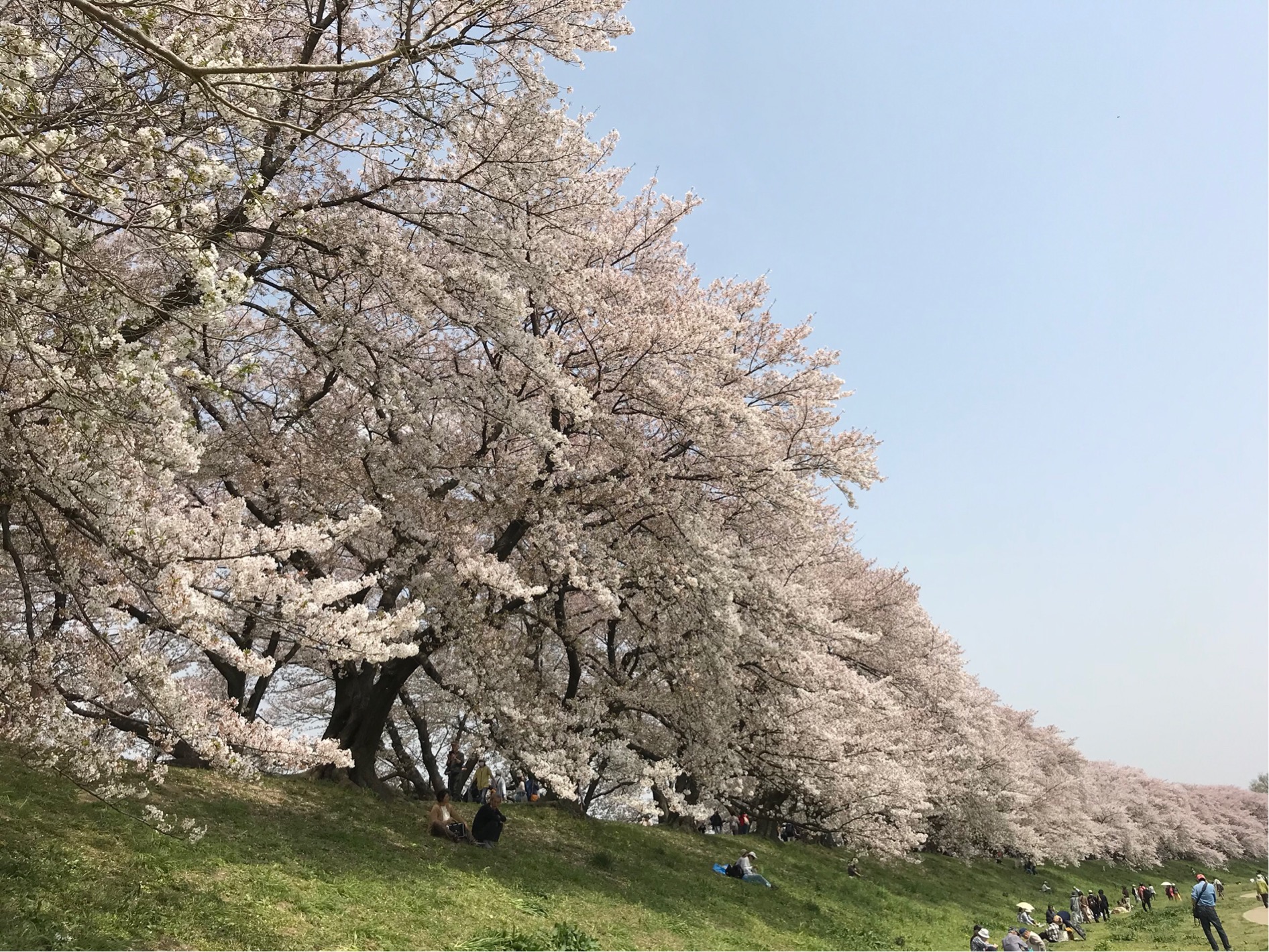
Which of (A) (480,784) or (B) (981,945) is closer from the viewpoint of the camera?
(B) (981,945)

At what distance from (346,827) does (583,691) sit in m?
6.08

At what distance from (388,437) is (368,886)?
268 inches

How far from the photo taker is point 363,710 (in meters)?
14.8

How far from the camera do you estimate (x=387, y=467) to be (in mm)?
12148

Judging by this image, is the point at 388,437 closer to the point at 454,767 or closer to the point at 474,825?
the point at 474,825

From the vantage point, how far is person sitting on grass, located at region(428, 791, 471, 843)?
44.0ft

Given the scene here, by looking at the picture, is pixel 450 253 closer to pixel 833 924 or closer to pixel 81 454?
pixel 81 454

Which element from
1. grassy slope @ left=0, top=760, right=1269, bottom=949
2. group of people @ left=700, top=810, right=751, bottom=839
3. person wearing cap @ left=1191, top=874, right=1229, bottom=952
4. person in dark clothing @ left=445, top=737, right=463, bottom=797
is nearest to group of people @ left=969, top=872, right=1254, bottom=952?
person wearing cap @ left=1191, top=874, right=1229, bottom=952

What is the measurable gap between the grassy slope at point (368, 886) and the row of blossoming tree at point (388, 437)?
961mm

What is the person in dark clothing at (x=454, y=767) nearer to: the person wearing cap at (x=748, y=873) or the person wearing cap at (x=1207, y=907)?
the person wearing cap at (x=748, y=873)

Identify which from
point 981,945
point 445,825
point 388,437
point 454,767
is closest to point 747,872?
point 981,945

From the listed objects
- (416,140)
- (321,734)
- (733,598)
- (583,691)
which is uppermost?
(416,140)

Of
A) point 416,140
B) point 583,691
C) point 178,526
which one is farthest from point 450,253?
point 583,691

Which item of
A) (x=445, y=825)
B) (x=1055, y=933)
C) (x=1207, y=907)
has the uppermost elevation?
(x=1207, y=907)
